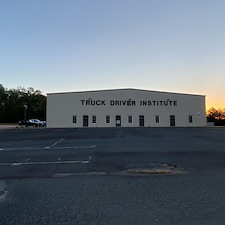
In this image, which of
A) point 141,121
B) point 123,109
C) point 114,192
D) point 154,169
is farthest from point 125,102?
point 114,192

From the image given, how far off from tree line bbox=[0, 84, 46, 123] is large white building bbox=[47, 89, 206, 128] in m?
37.4

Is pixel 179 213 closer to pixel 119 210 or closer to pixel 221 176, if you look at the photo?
pixel 119 210

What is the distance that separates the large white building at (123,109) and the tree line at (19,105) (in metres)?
37.4

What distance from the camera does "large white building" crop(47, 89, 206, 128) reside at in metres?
52.6

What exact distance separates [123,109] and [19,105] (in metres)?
49.0

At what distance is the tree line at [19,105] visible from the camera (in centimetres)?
8712

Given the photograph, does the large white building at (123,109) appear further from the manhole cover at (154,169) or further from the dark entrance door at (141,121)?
the manhole cover at (154,169)

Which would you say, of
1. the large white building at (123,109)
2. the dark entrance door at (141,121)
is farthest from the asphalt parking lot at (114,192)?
the dark entrance door at (141,121)

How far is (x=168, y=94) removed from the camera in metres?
55.7

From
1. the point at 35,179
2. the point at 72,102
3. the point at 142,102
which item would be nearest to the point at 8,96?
the point at 72,102

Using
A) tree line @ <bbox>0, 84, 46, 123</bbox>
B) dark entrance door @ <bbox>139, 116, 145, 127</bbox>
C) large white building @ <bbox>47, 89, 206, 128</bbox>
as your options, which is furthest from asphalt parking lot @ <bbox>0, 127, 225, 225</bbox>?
tree line @ <bbox>0, 84, 46, 123</bbox>

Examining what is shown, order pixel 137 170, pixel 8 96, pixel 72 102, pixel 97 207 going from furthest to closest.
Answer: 1. pixel 8 96
2. pixel 72 102
3. pixel 137 170
4. pixel 97 207

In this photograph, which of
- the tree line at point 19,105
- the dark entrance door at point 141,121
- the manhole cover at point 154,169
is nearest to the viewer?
the manhole cover at point 154,169

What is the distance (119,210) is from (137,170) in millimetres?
3555
